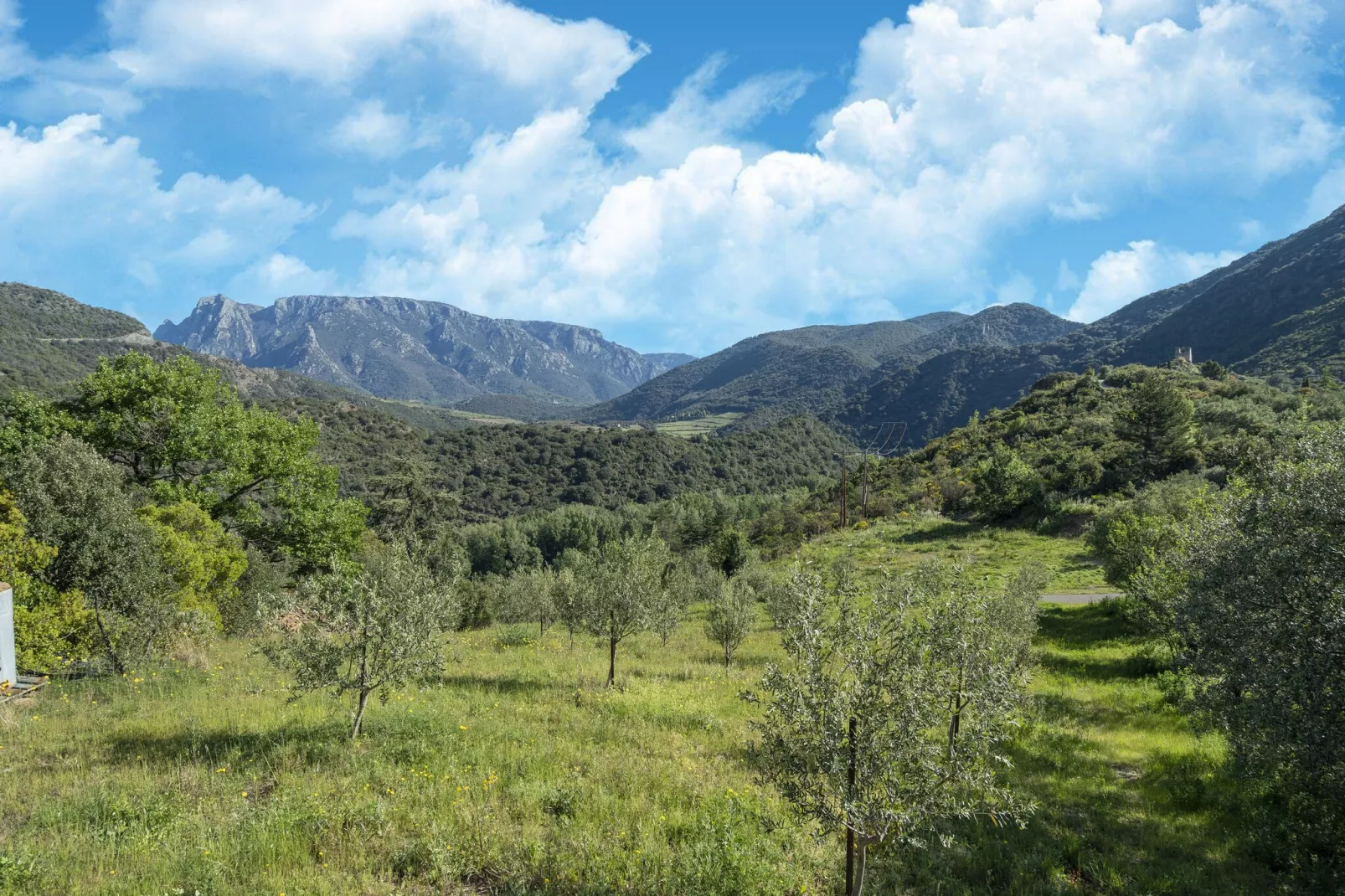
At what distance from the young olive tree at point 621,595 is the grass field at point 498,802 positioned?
2241 mm

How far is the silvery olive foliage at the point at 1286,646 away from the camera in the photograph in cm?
811

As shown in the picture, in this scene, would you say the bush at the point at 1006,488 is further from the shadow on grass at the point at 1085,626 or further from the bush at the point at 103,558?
the bush at the point at 103,558

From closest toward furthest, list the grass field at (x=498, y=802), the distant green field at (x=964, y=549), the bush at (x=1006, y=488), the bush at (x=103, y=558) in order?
the grass field at (x=498, y=802)
the bush at (x=103, y=558)
the distant green field at (x=964, y=549)
the bush at (x=1006, y=488)

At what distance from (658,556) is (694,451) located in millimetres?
147066

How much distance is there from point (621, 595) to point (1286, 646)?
1478 centimetres

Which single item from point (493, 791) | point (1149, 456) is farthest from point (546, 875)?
point (1149, 456)

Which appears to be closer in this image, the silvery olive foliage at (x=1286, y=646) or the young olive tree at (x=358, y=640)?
the silvery olive foliage at (x=1286, y=646)

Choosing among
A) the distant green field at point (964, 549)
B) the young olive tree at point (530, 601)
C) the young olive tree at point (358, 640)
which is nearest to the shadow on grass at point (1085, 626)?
the distant green field at point (964, 549)

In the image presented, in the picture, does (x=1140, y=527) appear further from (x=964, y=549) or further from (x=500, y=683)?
(x=500, y=683)

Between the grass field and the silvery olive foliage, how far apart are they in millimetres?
1072

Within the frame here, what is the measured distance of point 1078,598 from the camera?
34.6 meters

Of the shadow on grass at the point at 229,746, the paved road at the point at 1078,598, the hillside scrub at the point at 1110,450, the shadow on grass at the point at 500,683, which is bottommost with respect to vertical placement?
the paved road at the point at 1078,598

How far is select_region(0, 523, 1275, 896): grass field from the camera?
8008 millimetres

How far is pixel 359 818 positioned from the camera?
9023mm
